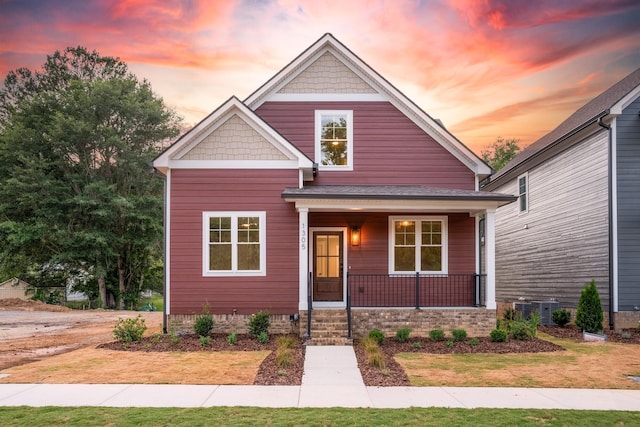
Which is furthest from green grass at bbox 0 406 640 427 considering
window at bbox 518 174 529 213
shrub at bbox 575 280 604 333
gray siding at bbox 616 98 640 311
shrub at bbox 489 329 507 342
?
window at bbox 518 174 529 213

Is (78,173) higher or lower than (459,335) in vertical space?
higher

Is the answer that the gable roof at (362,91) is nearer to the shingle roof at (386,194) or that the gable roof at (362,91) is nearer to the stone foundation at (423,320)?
the shingle roof at (386,194)

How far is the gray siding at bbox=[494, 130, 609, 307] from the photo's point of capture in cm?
1372

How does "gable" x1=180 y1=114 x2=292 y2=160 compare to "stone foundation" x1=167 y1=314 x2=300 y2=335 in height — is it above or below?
above

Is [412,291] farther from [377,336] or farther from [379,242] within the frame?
[377,336]

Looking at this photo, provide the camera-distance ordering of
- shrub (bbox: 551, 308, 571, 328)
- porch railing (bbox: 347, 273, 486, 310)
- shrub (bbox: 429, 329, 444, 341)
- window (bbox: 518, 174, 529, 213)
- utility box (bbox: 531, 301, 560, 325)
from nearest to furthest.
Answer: shrub (bbox: 429, 329, 444, 341) → porch railing (bbox: 347, 273, 486, 310) → shrub (bbox: 551, 308, 571, 328) → utility box (bbox: 531, 301, 560, 325) → window (bbox: 518, 174, 529, 213)

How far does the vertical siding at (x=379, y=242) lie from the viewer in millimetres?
13336

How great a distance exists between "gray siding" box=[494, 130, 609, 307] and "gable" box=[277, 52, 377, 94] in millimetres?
7101

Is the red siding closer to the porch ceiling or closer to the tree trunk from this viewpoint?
the porch ceiling

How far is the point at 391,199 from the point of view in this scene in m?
11.6

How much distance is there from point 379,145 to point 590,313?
700 centimetres

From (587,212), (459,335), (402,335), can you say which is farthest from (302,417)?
(587,212)

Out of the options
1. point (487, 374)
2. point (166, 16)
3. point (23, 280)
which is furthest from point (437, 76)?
point (23, 280)

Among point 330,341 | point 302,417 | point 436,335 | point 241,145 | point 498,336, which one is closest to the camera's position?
point 302,417
